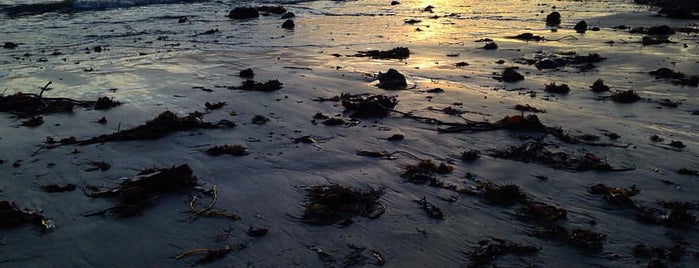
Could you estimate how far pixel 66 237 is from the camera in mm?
3793

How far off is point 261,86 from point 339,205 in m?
4.37

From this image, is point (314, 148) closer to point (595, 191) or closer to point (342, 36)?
point (595, 191)

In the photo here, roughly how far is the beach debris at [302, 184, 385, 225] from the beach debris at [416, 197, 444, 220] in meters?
0.36

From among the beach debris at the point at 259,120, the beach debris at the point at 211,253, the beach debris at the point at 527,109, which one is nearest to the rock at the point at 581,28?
the beach debris at the point at 527,109

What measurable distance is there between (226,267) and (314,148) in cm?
241

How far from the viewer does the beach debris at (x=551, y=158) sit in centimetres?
498

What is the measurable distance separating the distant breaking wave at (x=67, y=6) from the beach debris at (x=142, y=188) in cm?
1950

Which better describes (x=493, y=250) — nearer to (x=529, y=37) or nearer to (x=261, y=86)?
(x=261, y=86)

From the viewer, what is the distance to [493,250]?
3.58 m

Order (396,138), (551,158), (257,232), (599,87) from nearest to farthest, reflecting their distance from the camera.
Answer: (257,232), (551,158), (396,138), (599,87)

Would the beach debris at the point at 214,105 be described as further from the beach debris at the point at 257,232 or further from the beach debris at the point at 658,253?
the beach debris at the point at 658,253

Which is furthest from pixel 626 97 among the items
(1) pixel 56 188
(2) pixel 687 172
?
(1) pixel 56 188

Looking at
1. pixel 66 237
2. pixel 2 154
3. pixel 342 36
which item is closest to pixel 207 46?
pixel 342 36

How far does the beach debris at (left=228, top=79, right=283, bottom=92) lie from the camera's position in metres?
8.14
